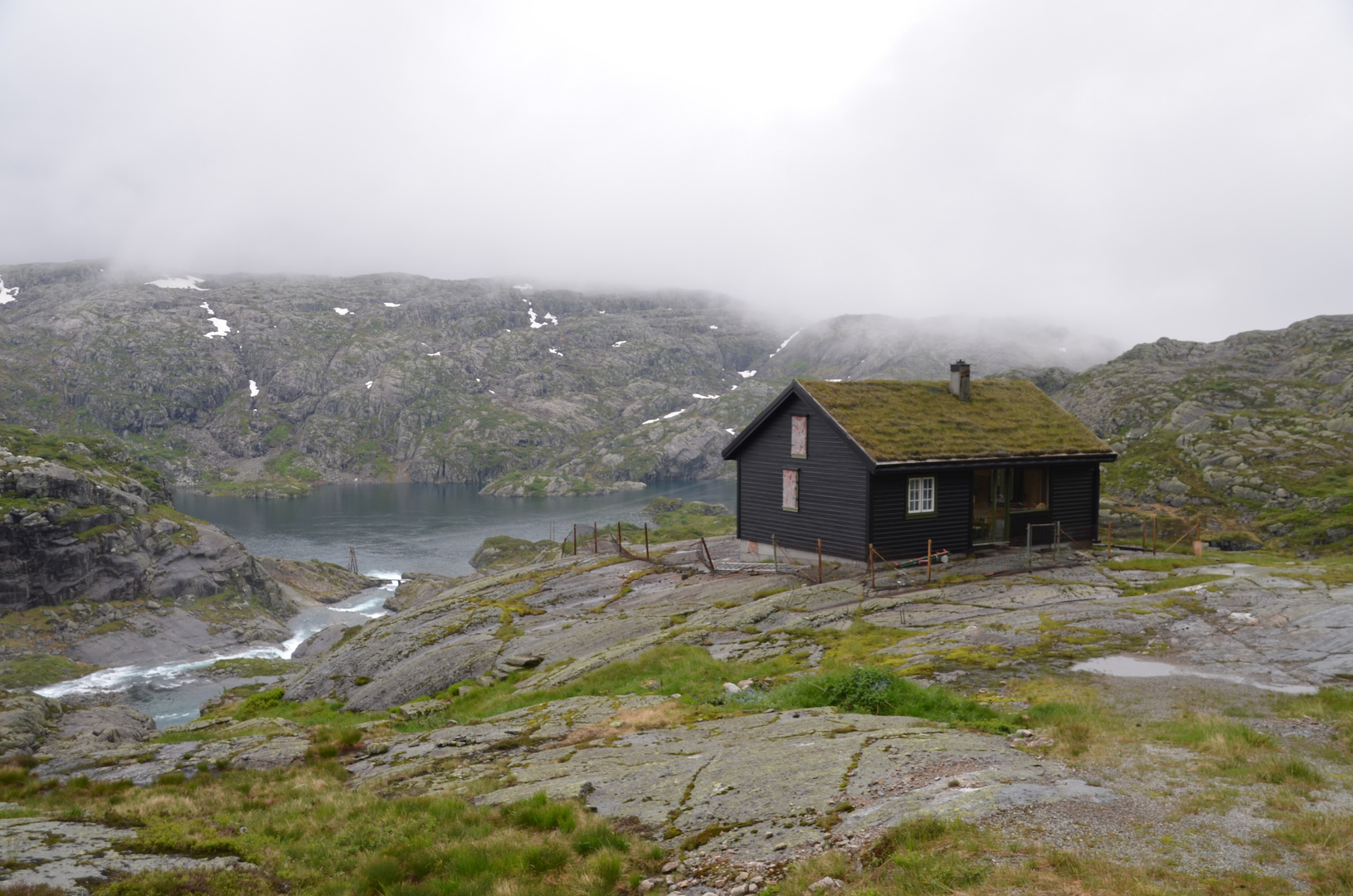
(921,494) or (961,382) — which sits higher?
(961,382)

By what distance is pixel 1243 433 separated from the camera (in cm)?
8544

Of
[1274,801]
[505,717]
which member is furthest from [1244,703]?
[505,717]

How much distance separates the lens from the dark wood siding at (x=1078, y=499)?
36.8 m

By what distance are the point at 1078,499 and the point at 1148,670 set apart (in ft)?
73.6

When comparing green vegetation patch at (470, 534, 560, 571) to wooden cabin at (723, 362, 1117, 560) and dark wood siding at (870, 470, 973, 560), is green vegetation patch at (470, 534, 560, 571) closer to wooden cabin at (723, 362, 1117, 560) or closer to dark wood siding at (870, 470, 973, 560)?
wooden cabin at (723, 362, 1117, 560)

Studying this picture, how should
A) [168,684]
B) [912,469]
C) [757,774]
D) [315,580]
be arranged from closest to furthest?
[757,774] < [912,469] < [168,684] < [315,580]

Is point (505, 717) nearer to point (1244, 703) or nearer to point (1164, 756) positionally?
point (1164, 756)

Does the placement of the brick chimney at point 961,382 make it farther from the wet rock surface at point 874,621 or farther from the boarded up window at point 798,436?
the boarded up window at point 798,436

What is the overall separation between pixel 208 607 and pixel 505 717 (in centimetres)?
9422

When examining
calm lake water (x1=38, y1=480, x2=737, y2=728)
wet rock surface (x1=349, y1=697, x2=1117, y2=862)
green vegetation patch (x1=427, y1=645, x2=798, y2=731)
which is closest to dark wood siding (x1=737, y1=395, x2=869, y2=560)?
green vegetation patch (x1=427, y1=645, x2=798, y2=731)

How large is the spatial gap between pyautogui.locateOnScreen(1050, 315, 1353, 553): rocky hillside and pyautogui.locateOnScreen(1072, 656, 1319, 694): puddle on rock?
169 ft

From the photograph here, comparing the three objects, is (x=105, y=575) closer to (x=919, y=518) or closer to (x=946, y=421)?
(x=919, y=518)

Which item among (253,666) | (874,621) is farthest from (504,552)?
(874,621)

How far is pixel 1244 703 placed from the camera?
14234 mm
